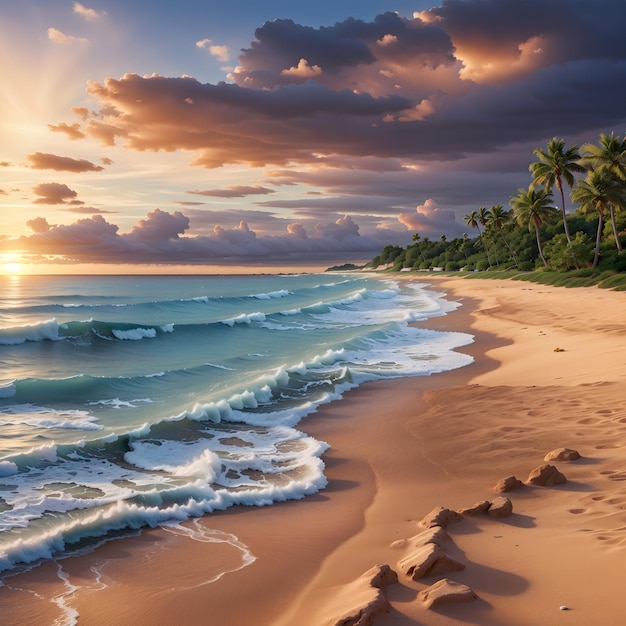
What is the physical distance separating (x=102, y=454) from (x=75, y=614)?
5.60 m

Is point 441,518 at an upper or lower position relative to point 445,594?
lower

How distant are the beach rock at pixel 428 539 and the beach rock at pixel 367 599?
759 mm

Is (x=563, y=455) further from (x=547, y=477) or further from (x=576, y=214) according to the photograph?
(x=576, y=214)

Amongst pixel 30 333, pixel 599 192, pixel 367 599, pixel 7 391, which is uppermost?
pixel 599 192

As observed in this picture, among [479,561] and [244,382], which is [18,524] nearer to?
[479,561]

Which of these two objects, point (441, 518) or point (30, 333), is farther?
point (30, 333)

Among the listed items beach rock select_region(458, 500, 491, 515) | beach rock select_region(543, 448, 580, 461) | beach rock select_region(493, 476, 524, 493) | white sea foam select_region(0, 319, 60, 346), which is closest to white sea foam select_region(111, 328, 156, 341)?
white sea foam select_region(0, 319, 60, 346)

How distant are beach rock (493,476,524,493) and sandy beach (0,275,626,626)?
121 millimetres

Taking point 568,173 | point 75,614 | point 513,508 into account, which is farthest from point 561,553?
point 568,173

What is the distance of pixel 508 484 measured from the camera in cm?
725

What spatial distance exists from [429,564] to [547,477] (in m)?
2.94

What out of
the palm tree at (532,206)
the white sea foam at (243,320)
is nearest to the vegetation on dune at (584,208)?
the palm tree at (532,206)

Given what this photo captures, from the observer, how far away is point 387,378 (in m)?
17.3

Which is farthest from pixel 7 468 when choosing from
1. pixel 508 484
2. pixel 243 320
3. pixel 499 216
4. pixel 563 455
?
pixel 499 216
